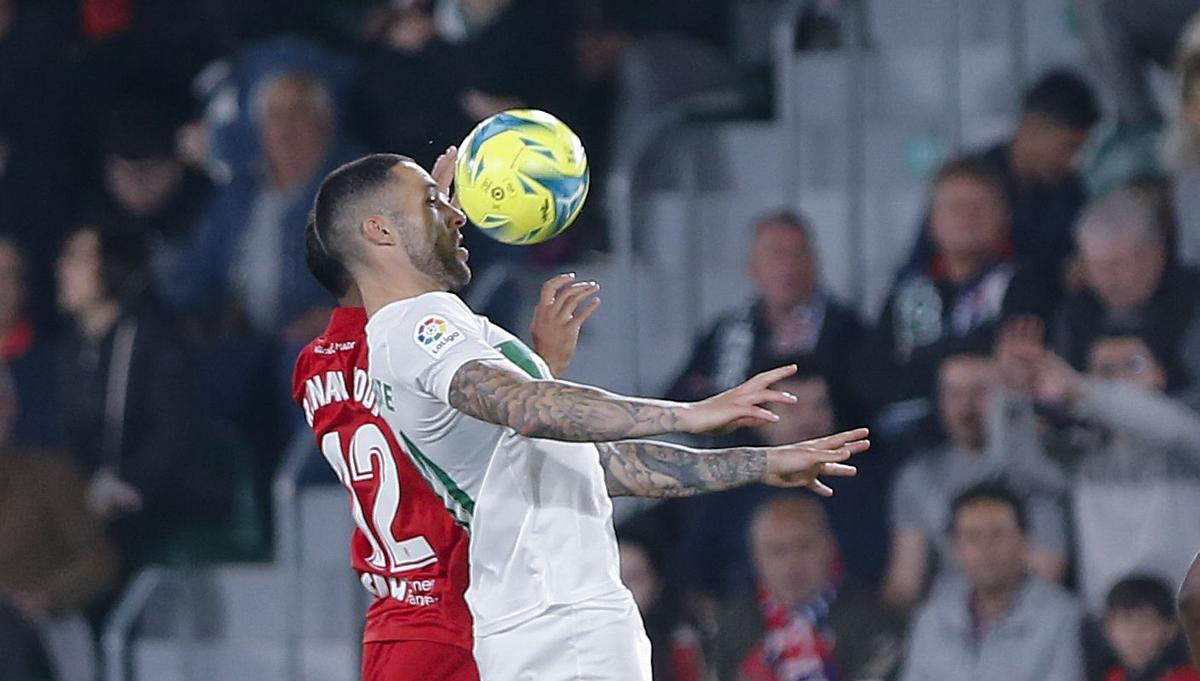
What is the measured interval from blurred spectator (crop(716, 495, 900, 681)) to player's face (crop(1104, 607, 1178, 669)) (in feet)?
2.35

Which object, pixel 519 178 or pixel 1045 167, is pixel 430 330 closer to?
pixel 519 178

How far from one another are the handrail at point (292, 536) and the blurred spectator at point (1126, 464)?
2659 mm

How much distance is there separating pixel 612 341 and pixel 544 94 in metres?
0.90

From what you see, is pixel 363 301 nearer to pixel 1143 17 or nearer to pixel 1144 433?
pixel 1144 433

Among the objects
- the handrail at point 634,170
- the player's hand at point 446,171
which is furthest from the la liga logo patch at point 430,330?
the handrail at point 634,170

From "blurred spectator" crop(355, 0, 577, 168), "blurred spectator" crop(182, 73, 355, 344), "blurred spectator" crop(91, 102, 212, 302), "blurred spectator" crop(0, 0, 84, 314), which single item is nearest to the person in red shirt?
"blurred spectator" crop(355, 0, 577, 168)

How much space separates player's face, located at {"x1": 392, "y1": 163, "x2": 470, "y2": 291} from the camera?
14.7ft

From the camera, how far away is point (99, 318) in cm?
849

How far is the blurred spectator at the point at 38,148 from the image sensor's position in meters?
9.23

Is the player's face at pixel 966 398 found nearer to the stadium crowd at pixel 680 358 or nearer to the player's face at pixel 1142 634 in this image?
the stadium crowd at pixel 680 358

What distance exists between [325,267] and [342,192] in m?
0.20

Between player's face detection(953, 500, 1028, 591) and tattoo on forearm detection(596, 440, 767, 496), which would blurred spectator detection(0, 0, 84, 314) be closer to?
player's face detection(953, 500, 1028, 591)

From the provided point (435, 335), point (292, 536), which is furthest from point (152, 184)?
point (435, 335)

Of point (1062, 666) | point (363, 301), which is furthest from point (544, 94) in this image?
point (363, 301)
